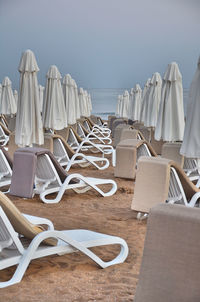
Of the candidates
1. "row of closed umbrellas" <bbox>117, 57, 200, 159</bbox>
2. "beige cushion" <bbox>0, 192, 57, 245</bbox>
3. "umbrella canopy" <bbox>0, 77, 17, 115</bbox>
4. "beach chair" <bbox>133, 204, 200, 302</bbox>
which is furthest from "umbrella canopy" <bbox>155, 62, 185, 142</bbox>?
"umbrella canopy" <bbox>0, 77, 17, 115</bbox>

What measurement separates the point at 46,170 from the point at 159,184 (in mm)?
1643

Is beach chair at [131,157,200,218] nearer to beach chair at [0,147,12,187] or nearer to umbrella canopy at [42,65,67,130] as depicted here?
beach chair at [0,147,12,187]

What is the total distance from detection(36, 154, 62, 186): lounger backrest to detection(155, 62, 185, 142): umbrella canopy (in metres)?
2.54

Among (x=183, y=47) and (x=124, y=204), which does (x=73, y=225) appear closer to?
(x=124, y=204)

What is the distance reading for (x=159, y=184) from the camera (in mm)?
4316

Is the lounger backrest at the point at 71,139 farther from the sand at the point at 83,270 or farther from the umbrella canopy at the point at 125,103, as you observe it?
the umbrella canopy at the point at 125,103

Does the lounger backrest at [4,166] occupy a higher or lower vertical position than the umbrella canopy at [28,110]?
lower

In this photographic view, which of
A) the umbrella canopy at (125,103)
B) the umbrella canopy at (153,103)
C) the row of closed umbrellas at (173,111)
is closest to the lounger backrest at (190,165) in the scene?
the row of closed umbrellas at (173,111)

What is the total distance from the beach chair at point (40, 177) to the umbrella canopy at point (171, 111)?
6.86 feet

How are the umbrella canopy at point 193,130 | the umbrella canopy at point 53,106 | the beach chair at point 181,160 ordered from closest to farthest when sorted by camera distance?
the umbrella canopy at point 193,130
the beach chair at point 181,160
the umbrella canopy at point 53,106

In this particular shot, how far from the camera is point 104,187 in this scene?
6410mm

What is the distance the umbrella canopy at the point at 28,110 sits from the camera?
259 inches

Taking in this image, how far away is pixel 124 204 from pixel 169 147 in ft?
5.54

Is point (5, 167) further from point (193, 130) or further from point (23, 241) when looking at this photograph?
point (193, 130)
